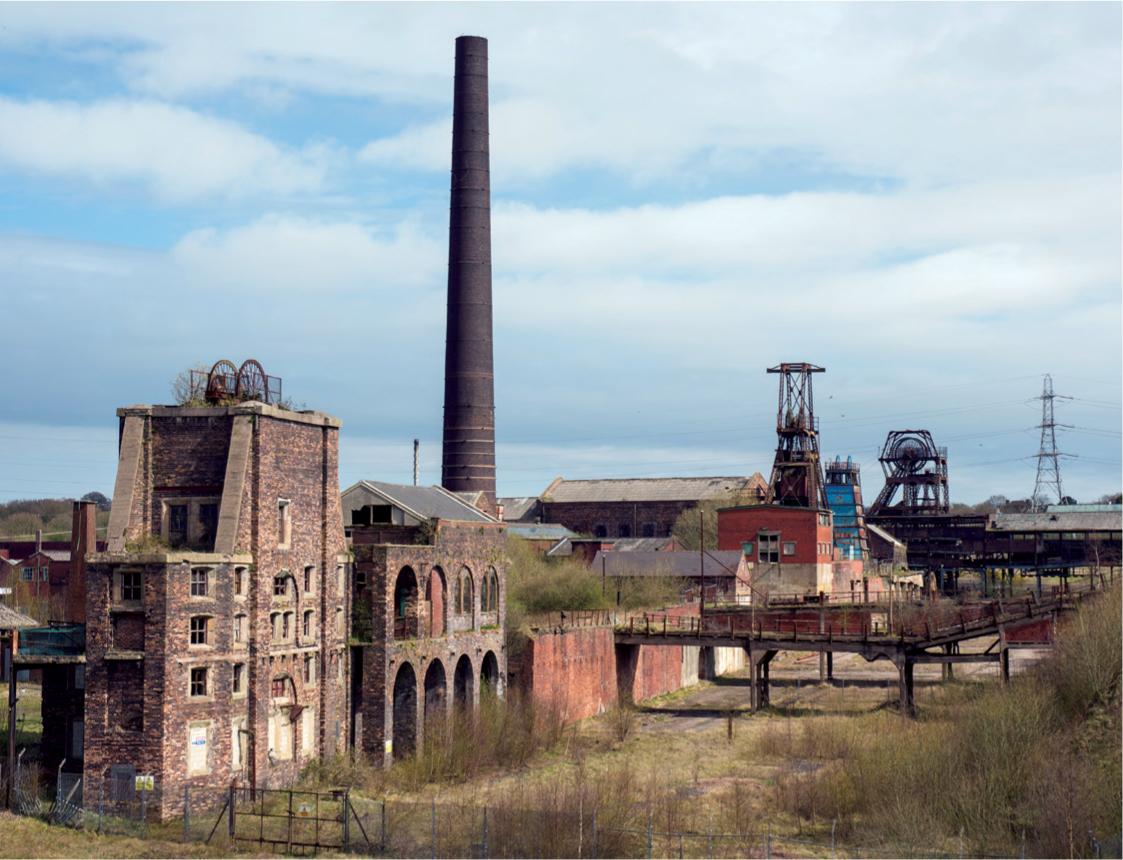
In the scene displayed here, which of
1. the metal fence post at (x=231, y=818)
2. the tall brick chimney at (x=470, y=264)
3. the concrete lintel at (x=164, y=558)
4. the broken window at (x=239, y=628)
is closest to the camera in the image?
the metal fence post at (x=231, y=818)

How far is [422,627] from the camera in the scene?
41312 millimetres

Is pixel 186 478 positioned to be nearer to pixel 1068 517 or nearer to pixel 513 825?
pixel 513 825

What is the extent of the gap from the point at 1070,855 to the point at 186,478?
21132mm

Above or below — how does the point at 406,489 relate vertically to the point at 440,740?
above

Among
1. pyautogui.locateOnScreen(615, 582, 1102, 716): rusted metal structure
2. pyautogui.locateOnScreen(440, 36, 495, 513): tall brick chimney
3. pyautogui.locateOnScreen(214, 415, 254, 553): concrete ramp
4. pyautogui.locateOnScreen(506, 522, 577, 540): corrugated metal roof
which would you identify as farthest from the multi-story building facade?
pyautogui.locateOnScreen(506, 522, 577, 540): corrugated metal roof

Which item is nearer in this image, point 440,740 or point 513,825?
point 513,825

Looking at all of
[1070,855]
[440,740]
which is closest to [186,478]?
[440,740]

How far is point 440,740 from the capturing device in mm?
39188

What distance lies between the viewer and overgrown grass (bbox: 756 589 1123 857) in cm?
2828

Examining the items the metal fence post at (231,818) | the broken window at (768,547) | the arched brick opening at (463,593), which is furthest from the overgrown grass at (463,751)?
the broken window at (768,547)

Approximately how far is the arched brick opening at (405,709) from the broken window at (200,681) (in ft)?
25.4

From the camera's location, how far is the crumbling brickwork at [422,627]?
128 ft

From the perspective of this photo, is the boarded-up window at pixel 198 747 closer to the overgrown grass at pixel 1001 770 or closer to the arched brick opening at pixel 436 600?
the arched brick opening at pixel 436 600

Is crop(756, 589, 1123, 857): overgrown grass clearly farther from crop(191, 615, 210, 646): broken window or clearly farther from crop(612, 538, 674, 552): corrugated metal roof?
crop(612, 538, 674, 552): corrugated metal roof
